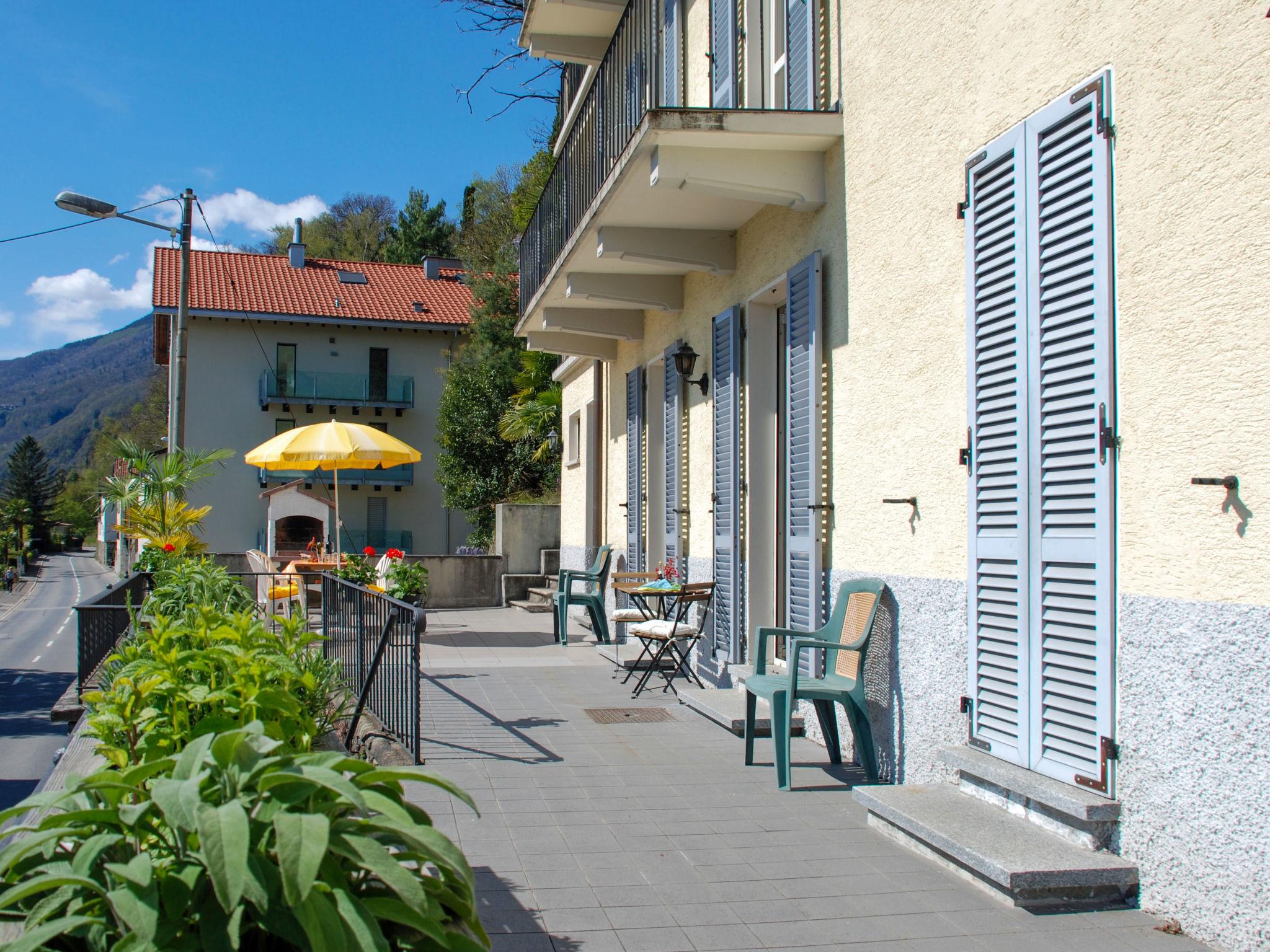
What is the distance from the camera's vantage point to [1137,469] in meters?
3.83

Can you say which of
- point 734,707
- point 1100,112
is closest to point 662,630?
point 734,707

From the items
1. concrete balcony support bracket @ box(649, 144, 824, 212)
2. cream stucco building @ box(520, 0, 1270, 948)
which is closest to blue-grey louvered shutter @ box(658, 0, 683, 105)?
cream stucco building @ box(520, 0, 1270, 948)

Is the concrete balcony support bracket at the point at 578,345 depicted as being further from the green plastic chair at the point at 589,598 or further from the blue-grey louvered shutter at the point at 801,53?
the blue-grey louvered shutter at the point at 801,53

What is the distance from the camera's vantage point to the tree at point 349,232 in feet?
177

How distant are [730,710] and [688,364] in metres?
3.29

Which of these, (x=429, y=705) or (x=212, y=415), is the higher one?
(x=212, y=415)

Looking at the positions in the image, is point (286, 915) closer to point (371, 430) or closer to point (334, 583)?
point (334, 583)

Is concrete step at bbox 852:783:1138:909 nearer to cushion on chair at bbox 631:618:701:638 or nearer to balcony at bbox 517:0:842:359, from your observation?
cushion on chair at bbox 631:618:701:638

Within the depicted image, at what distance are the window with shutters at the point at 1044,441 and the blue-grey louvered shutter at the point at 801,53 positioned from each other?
228 centimetres

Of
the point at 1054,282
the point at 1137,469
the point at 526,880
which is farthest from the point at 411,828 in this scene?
the point at 1054,282

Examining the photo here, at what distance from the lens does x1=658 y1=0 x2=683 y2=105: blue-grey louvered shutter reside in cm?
969

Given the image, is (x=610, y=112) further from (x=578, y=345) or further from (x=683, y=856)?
(x=683, y=856)

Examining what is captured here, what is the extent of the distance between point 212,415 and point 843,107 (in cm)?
3239

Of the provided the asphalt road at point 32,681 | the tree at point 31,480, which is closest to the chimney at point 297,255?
the asphalt road at point 32,681
